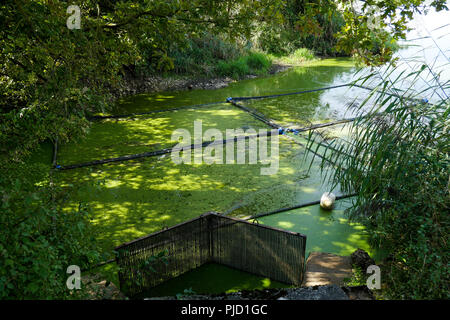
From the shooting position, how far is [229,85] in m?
9.25

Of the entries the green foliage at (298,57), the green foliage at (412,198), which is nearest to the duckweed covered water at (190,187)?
the green foliage at (412,198)

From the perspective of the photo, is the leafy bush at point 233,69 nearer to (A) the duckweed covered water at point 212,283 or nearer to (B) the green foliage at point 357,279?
(A) the duckweed covered water at point 212,283

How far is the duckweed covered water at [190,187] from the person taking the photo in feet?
11.3

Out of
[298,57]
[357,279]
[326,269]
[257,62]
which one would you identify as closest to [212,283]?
[326,269]

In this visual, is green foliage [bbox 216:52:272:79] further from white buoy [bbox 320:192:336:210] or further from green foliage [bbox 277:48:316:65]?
white buoy [bbox 320:192:336:210]

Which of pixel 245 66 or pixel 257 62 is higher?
pixel 257 62

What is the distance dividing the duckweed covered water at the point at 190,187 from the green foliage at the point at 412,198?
0.63m

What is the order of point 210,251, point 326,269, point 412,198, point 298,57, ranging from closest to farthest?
point 412,198 → point 326,269 → point 210,251 → point 298,57

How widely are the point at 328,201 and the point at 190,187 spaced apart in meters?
1.56

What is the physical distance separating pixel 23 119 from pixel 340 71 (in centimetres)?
911

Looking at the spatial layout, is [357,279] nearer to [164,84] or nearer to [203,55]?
[164,84]

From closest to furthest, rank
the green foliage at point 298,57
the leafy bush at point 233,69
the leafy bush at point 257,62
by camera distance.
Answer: the leafy bush at point 233,69, the leafy bush at point 257,62, the green foliage at point 298,57

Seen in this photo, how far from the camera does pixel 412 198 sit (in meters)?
2.64

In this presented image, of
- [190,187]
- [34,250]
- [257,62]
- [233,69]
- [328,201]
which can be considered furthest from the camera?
[257,62]
